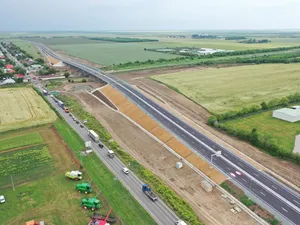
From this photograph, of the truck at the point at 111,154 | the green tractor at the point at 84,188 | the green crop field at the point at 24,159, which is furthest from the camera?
the truck at the point at 111,154

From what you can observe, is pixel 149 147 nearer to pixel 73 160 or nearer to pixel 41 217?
pixel 73 160

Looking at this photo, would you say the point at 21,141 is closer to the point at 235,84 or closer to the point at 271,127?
the point at 271,127

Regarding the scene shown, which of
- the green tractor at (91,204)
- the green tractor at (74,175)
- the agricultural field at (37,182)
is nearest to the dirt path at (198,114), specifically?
the green tractor at (91,204)

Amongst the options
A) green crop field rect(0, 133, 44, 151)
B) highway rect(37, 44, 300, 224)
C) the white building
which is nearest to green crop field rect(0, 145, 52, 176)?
green crop field rect(0, 133, 44, 151)

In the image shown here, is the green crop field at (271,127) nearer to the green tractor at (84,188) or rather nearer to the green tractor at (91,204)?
the green tractor at (84,188)

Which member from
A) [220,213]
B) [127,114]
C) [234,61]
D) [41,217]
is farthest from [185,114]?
[234,61]

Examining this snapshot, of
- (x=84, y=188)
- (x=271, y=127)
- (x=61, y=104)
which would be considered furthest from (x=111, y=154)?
(x=61, y=104)
